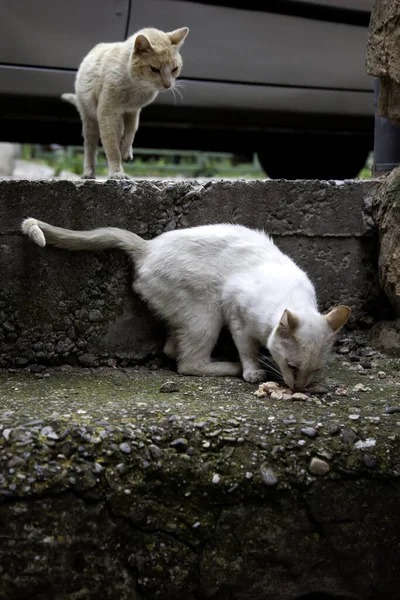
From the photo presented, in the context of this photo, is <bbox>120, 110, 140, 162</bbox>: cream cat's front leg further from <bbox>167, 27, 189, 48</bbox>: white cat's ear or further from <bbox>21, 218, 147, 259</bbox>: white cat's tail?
<bbox>21, 218, 147, 259</bbox>: white cat's tail

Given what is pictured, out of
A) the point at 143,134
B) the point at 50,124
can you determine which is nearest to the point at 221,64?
the point at 143,134

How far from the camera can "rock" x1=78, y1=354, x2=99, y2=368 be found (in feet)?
10.2

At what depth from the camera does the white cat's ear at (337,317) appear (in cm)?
281

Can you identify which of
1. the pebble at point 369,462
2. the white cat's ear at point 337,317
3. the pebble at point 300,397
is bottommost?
the pebble at point 369,462

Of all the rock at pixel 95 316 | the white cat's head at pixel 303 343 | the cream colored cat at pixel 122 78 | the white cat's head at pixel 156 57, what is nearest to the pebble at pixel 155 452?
the white cat's head at pixel 303 343

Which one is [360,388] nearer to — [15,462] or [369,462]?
[369,462]

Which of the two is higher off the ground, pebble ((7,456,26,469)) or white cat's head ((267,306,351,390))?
white cat's head ((267,306,351,390))

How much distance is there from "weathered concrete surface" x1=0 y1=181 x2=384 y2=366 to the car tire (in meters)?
1.57

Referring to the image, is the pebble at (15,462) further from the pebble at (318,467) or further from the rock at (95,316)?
the rock at (95,316)

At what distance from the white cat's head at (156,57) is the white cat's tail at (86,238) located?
32.3 inches

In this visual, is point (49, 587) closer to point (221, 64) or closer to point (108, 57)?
point (108, 57)

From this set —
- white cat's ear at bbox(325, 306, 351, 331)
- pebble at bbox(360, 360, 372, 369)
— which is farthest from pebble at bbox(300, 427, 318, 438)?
pebble at bbox(360, 360, 372, 369)

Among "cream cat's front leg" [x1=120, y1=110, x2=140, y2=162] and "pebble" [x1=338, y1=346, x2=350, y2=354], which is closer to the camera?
"pebble" [x1=338, y1=346, x2=350, y2=354]

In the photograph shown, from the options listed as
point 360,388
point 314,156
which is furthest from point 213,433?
point 314,156
